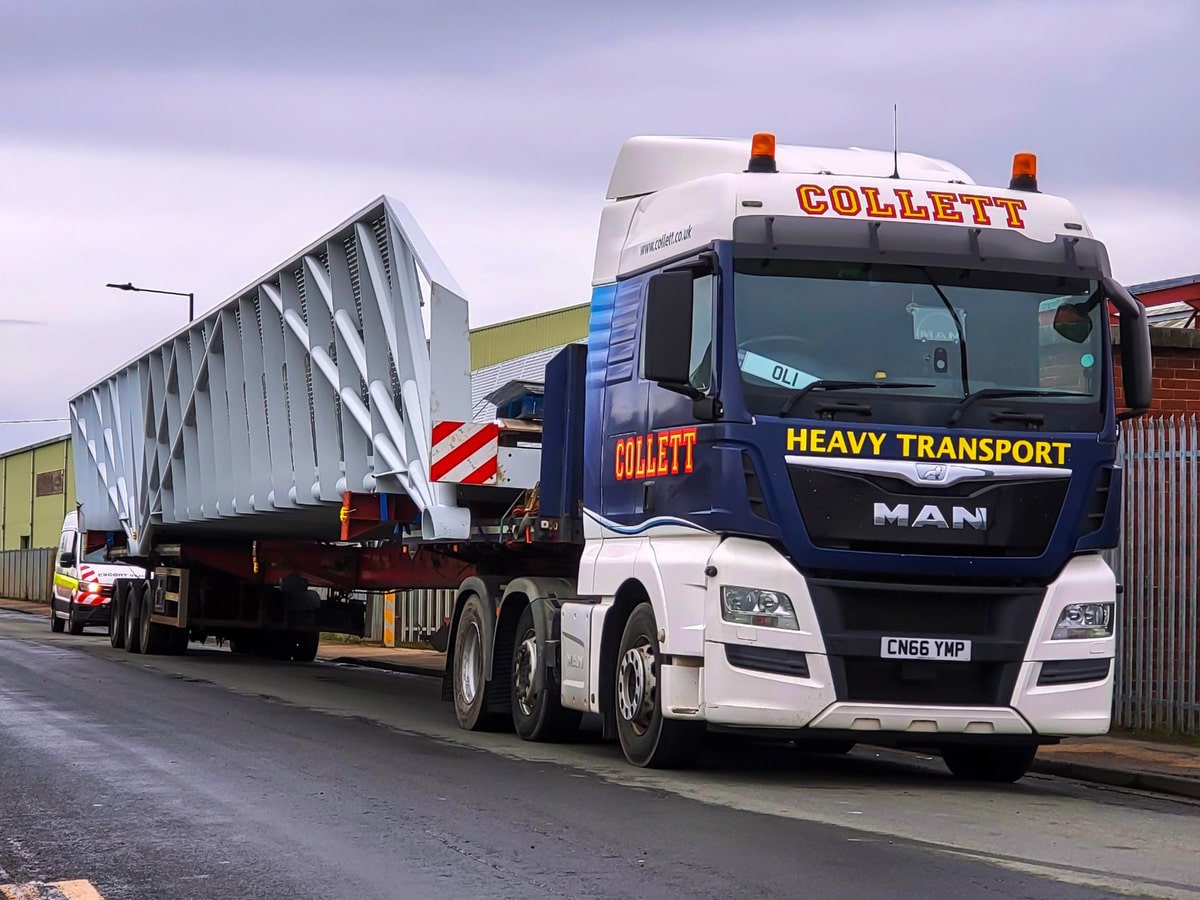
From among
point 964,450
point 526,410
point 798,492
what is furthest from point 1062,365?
point 526,410

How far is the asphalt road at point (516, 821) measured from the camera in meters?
6.92

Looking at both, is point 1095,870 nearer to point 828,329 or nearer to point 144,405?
point 828,329

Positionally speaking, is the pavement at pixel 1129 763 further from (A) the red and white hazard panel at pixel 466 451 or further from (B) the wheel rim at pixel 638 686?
(A) the red and white hazard panel at pixel 466 451

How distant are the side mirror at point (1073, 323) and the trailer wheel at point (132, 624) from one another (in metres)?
17.8

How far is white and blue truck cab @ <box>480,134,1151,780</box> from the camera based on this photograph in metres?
9.70

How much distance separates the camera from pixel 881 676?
32.2 feet

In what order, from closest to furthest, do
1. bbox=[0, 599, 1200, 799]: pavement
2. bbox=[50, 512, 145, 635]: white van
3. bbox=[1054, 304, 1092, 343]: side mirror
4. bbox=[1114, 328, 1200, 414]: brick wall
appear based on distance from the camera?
bbox=[1054, 304, 1092, 343]: side mirror < bbox=[0, 599, 1200, 799]: pavement < bbox=[1114, 328, 1200, 414]: brick wall < bbox=[50, 512, 145, 635]: white van

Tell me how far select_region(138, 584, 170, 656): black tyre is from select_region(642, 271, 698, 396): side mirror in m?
16.0

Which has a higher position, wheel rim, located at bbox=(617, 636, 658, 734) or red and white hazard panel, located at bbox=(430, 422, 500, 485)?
red and white hazard panel, located at bbox=(430, 422, 500, 485)

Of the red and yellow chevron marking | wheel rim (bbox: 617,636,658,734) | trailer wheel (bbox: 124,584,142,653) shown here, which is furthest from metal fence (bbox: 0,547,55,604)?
the red and yellow chevron marking

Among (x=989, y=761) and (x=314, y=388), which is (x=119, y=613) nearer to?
(x=314, y=388)

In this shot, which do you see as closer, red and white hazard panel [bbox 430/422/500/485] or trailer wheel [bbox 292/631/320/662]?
red and white hazard panel [bbox 430/422/500/485]

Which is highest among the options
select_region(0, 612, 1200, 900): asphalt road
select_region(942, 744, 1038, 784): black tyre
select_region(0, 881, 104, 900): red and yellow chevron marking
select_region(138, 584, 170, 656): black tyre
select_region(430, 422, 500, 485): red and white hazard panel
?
select_region(430, 422, 500, 485): red and white hazard panel

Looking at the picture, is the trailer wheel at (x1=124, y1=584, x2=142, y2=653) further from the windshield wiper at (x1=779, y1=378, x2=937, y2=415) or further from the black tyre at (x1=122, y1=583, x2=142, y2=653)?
the windshield wiper at (x1=779, y1=378, x2=937, y2=415)
